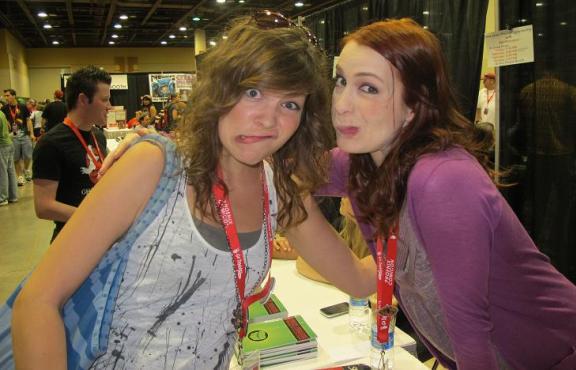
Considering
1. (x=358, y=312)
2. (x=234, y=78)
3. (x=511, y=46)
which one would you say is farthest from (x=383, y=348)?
(x=511, y=46)

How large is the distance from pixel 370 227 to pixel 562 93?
200cm

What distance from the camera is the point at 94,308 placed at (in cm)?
94

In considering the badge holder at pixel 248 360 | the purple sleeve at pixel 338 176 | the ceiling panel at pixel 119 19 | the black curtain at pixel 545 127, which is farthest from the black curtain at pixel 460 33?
the ceiling panel at pixel 119 19

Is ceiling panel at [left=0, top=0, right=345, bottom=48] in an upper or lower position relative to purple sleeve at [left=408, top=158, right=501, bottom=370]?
upper

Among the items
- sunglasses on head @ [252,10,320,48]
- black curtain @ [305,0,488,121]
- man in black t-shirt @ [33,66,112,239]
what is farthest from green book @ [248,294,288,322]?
black curtain @ [305,0,488,121]

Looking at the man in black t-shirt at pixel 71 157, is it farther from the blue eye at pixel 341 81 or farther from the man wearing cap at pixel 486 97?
the man wearing cap at pixel 486 97

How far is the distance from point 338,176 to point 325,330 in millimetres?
563

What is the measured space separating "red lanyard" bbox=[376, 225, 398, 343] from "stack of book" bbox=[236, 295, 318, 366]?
29cm

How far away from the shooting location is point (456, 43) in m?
3.28

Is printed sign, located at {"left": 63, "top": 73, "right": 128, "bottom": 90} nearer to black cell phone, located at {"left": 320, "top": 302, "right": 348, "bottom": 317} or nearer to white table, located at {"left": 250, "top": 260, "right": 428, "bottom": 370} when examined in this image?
white table, located at {"left": 250, "top": 260, "right": 428, "bottom": 370}

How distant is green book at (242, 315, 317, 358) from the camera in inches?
56.6

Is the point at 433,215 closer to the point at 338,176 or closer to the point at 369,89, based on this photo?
the point at 369,89

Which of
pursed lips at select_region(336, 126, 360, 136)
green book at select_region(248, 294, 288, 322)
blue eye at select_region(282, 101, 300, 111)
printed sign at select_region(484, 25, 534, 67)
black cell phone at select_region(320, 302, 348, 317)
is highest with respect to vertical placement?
printed sign at select_region(484, 25, 534, 67)

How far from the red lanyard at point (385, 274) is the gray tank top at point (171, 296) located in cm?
42
